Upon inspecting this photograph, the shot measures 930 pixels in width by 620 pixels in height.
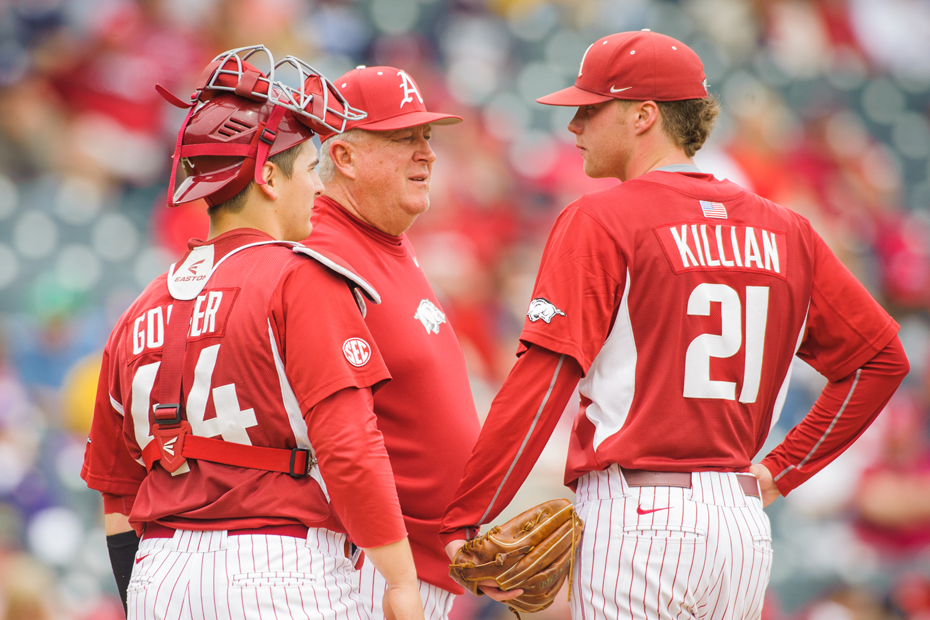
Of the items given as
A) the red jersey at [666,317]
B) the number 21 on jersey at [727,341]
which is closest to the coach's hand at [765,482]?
the red jersey at [666,317]

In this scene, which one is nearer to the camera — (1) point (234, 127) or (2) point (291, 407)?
(2) point (291, 407)

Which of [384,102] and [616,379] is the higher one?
[384,102]

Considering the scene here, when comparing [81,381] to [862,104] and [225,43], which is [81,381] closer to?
[225,43]

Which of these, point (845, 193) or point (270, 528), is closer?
point (270, 528)

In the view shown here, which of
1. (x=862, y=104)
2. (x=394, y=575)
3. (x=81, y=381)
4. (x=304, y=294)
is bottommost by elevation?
(x=81, y=381)

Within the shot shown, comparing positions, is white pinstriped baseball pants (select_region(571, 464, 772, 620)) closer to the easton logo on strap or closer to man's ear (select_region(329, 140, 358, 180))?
the easton logo on strap

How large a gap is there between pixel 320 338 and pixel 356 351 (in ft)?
0.26

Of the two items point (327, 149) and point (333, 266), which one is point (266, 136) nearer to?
point (333, 266)

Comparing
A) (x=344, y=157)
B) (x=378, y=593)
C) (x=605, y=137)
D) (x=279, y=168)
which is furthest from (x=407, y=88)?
(x=378, y=593)

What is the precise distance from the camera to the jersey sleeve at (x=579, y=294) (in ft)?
6.61

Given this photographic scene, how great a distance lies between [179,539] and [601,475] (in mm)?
936

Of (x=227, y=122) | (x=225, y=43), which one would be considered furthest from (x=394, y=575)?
(x=225, y=43)

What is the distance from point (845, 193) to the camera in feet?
24.9

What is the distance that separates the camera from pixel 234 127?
6.15ft
